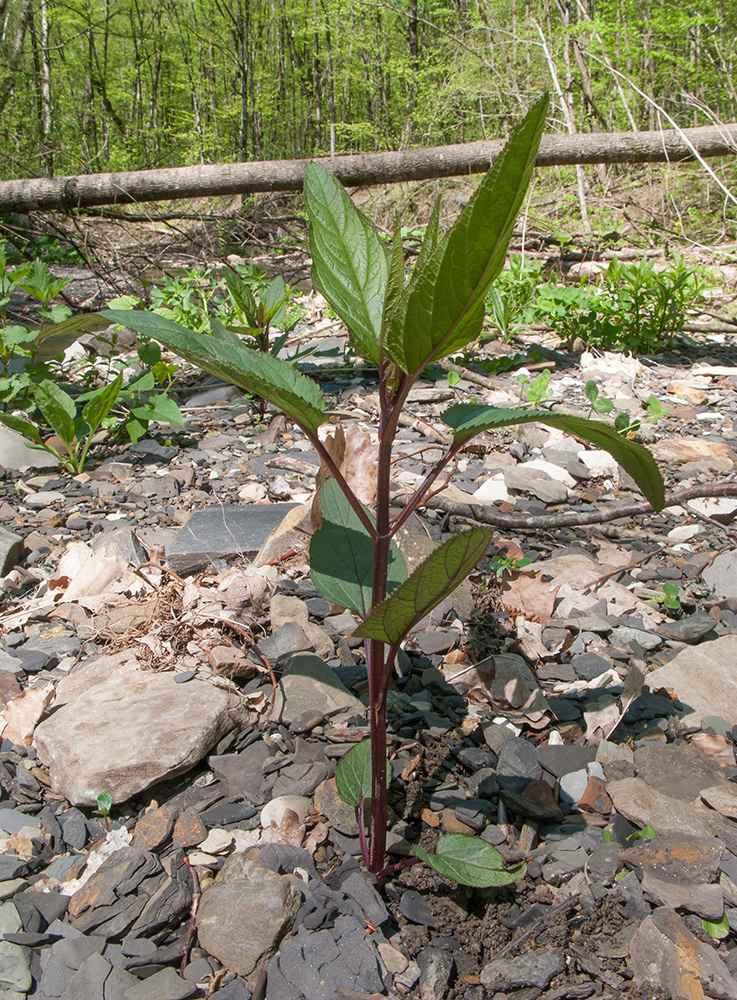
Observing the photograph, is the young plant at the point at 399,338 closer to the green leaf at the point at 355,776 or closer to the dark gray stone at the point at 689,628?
the green leaf at the point at 355,776

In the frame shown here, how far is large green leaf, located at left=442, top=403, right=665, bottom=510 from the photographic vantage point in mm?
801

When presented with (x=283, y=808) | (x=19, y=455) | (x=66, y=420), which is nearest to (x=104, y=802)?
(x=283, y=808)

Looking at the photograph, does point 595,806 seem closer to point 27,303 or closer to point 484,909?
point 484,909

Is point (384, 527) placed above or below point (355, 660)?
above

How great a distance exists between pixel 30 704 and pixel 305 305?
5.08 metres

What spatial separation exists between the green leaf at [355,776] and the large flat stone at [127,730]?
0.39 meters

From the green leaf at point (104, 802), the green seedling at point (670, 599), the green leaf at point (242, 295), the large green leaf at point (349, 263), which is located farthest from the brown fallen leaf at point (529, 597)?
the green leaf at point (242, 295)

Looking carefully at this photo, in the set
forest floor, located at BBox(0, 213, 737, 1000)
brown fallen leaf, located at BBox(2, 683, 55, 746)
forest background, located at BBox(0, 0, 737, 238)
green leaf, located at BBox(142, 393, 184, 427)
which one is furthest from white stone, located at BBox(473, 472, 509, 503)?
forest background, located at BBox(0, 0, 737, 238)

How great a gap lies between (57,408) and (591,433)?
250 cm

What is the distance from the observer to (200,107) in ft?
58.7

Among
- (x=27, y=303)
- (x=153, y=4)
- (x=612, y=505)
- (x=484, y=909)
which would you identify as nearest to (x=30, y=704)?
(x=484, y=909)

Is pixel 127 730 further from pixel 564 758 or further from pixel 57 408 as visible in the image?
pixel 57 408

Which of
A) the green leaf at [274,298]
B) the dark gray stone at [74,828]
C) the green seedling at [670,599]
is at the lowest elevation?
the dark gray stone at [74,828]

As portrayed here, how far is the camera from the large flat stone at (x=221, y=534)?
2131 millimetres
